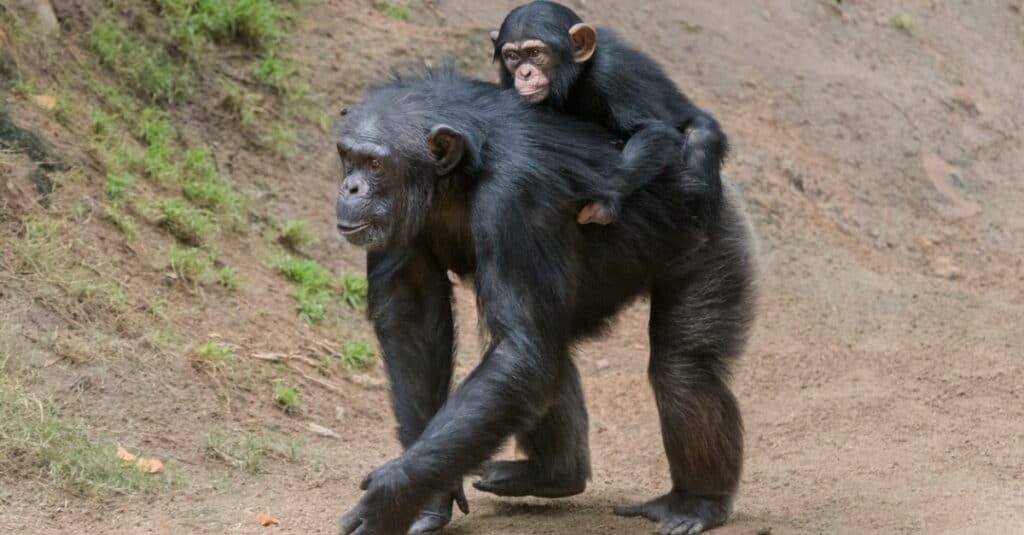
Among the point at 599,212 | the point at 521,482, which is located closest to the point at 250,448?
the point at 521,482

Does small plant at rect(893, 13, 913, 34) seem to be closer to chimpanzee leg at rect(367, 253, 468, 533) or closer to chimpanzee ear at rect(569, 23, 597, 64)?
chimpanzee ear at rect(569, 23, 597, 64)

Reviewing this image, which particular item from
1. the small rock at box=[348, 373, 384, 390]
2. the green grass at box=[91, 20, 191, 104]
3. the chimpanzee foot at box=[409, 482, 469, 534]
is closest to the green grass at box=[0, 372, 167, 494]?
the chimpanzee foot at box=[409, 482, 469, 534]

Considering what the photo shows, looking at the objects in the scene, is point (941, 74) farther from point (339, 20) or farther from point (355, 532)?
point (355, 532)

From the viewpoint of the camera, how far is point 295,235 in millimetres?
11344

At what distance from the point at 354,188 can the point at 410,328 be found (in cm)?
95

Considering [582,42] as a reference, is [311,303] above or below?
below

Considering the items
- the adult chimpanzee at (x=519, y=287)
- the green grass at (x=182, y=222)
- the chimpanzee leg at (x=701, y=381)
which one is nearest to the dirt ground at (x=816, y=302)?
the chimpanzee leg at (x=701, y=381)

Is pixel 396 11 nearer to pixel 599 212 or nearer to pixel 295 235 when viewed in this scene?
pixel 295 235

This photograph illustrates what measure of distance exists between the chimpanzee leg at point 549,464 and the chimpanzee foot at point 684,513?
473 millimetres

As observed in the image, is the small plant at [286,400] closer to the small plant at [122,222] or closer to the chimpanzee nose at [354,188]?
the small plant at [122,222]

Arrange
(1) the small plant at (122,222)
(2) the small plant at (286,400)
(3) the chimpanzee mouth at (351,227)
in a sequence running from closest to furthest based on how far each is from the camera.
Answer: (3) the chimpanzee mouth at (351,227)
(2) the small plant at (286,400)
(1) the small plant at (122,222)

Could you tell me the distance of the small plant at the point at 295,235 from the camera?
1131 cm

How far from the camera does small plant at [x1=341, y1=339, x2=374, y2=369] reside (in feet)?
34.2

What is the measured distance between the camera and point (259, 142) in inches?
478
